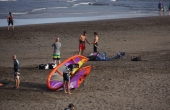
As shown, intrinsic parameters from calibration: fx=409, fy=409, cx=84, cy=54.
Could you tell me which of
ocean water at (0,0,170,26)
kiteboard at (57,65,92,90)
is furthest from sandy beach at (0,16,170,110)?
ocean water at (0,0,170,26)

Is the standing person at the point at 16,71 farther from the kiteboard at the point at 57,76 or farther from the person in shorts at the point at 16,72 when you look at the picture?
the kiteboard at the point at 57,76

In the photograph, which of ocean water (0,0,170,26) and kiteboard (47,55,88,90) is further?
ocean water (0,0,170,26)

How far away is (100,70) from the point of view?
1777 centimetres

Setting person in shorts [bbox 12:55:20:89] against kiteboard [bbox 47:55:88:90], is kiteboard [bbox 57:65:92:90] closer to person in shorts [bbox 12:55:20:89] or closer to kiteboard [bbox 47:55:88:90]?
kiteboard [bbox 47:55:88:90]

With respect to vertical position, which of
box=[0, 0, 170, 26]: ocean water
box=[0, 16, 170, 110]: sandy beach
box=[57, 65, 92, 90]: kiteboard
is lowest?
box=[0, 0, 170, 26]: ocean water

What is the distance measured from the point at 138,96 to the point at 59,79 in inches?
123

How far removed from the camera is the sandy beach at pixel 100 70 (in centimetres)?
1337

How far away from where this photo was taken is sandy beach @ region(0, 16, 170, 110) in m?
13.4

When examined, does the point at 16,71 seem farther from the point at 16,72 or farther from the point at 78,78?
the point at 78,78

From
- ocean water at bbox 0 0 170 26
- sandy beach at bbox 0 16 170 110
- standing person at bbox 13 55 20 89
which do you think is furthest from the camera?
ocean water at bbox 0 0 170 26

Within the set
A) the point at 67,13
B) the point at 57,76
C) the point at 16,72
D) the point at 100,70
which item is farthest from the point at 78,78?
the point at 67,13

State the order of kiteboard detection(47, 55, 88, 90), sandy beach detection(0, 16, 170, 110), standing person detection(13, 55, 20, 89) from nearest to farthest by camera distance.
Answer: sandy beach detection(0, 16, 170, 110), kiteboard detection(47, 55, 88, 90), standing person detection(13, 55, 20, 89)

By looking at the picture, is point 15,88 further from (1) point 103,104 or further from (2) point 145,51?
(2) point 145,51

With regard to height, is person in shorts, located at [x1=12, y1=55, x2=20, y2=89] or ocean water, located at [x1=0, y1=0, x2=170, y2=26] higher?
person in shorts, located at [x1=12, y1=55, x2=20, y2=89]
